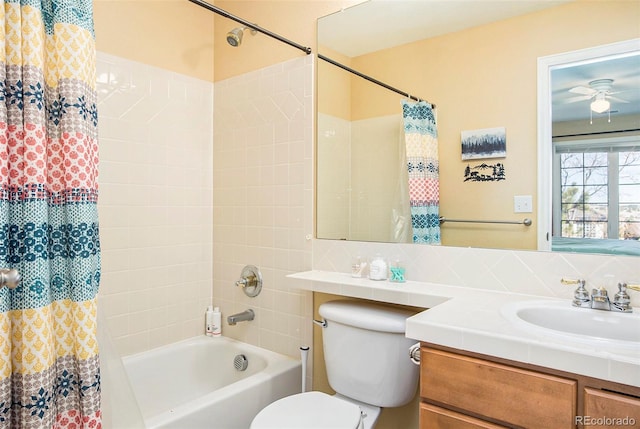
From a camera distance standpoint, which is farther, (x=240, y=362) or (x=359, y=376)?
(x=240, y=362)

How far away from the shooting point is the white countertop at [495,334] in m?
0.91

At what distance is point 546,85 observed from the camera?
147 centimetres

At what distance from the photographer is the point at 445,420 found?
113 cm

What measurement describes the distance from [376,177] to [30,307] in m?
1.39

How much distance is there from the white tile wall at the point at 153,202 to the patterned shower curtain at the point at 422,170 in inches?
49.6

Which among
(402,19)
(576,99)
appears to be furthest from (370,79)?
(576,99)

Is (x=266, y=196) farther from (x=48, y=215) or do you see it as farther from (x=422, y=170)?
(x=48, y=215)

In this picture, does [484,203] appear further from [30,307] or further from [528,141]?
[30,307]

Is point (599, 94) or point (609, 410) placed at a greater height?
point (599, 94)

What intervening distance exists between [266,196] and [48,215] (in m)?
1.21

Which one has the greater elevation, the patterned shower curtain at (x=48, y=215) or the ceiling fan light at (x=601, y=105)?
the ceiling fan light at (x=601, y=105)

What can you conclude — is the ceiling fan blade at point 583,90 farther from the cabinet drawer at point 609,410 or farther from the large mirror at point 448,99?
the cabinet drawer at point 609,410

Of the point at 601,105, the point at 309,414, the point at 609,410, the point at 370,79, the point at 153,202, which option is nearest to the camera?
the point at 609,410

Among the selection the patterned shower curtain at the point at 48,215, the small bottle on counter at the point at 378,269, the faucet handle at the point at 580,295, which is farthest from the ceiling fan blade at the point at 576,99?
the patterned shower curtain at the point at 48,215
